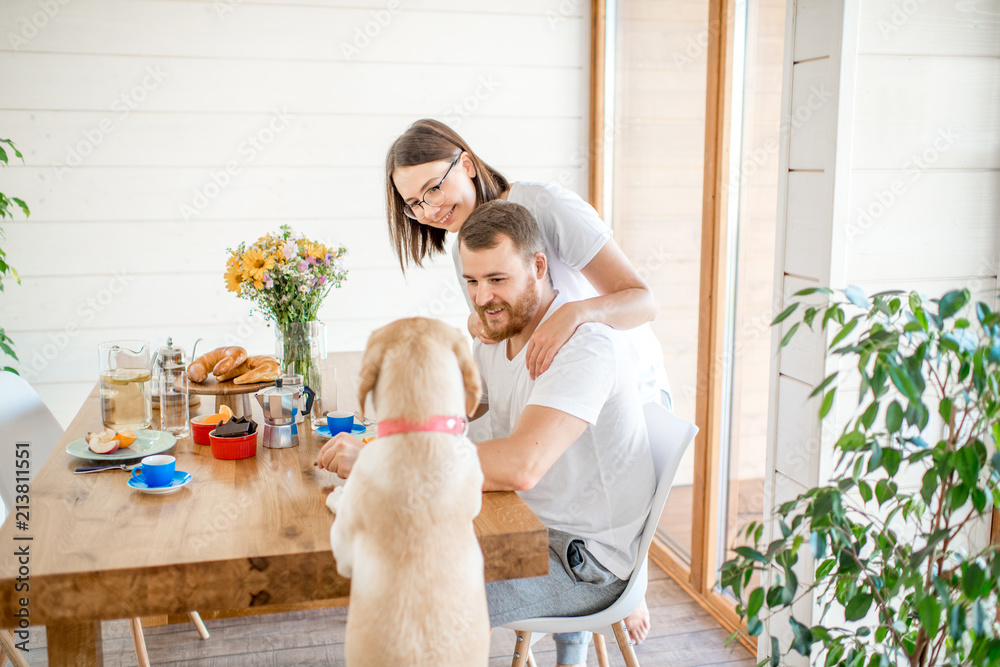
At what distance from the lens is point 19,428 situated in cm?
205

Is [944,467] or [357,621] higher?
[944,467]

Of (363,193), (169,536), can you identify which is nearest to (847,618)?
(169,536)

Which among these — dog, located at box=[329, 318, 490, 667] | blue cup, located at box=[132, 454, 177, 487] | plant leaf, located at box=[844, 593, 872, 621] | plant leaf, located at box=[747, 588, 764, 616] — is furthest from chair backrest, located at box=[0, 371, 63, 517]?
plant leaf, located at box=[844, 593, 872, 621]

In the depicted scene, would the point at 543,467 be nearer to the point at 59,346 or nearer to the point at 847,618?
the point at 847,618

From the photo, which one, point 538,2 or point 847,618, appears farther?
point 538,2

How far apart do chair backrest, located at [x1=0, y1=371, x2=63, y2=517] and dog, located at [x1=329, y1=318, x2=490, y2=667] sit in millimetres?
1347

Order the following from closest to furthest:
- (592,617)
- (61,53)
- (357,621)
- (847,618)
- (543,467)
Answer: (357,621), (847,618), (543,467), (592,617), (61,53)

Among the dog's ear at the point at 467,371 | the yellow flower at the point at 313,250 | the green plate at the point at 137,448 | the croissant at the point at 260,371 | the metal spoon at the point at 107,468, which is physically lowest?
the metal spoon at the point at 107,468

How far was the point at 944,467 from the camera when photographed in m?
1.08

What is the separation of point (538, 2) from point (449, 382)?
277cm

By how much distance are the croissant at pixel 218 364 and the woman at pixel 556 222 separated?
610 mm

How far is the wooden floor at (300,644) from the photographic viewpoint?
2391 millimetres

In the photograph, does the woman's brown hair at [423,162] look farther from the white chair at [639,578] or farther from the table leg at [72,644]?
the table leg at [72,644]

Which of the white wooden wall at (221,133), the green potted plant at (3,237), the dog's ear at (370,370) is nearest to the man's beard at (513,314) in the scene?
the dog's ear at (370,370)
